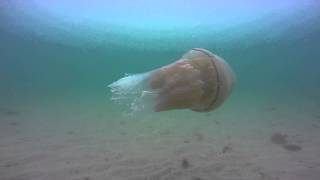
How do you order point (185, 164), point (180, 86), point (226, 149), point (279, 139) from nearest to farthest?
point (180, 86) → point (185, 164) → point (226, 149) → point (279, 139)

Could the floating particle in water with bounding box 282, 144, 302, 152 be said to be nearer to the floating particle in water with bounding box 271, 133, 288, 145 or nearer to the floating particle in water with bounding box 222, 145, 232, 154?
the floating particle in water with bounding box 271, 133, 288, 145

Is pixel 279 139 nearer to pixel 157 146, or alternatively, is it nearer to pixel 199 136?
pixel 199 136

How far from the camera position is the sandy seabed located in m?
4.89

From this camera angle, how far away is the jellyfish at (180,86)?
107 inches

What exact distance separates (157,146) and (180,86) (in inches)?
152

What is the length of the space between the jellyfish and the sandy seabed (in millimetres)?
162

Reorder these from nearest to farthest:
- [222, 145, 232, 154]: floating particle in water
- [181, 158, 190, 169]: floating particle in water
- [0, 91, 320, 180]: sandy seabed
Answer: [0, 91, 320, 180]: sandy seabed < [181, 158, 190, 169]: floating particle in water < [222, 145, 232, 154]: floating particle in water

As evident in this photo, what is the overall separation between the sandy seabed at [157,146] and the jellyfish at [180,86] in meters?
0.16

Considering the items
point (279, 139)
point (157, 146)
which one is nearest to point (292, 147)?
point (279, 139)

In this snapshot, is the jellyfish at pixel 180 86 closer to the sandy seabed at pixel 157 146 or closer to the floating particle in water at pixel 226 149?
the sandy seabed at pixel 157 146

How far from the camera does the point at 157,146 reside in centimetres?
654

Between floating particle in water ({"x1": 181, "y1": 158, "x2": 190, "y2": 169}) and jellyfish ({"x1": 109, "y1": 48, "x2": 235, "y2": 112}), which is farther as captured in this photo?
floating particle in water ({"x1": 181, "y1": 158, "x2": 190, "y2": 169})

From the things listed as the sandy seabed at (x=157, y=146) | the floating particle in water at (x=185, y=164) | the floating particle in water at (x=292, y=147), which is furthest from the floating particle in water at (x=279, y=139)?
the floating particle in water at (x=185, y=164)

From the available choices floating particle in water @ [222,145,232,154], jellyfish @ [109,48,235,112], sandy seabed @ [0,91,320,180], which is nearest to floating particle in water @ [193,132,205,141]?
sandy seabed @ [0,91,320,180]
